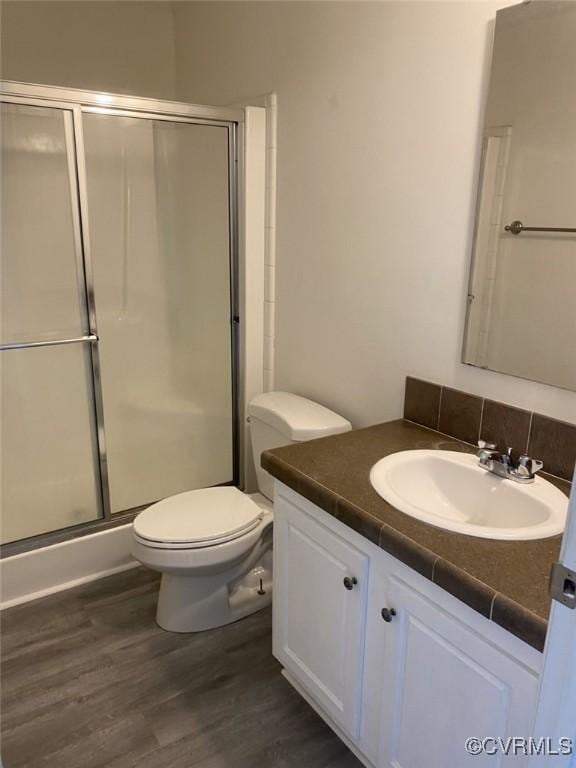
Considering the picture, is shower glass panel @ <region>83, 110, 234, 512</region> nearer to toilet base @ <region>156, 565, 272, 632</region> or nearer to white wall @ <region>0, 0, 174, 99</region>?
white wall @ <region>0, 0, 174, 99</region>

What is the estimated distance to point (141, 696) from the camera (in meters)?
1.83

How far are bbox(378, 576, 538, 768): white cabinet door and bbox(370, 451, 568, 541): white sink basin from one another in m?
0.20

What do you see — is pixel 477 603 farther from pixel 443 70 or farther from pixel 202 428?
pixel 202 428

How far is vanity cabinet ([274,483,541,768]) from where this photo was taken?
109 cm

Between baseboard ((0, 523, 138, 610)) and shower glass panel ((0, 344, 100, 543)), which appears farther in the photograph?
shower glass panel ((0, 344, 100, 543))

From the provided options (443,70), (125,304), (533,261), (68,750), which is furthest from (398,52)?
(68,750)

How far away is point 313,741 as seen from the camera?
1.68 metres

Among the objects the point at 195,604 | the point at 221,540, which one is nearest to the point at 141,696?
the point at 195,604

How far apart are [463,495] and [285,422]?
2.33 ft

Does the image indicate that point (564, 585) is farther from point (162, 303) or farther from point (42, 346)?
point (162, 303)

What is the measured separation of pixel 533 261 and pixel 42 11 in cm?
251

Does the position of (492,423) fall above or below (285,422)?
Result: above

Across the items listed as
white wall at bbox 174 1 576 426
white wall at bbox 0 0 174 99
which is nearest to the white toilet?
white wall at bbox 174 1 576 426

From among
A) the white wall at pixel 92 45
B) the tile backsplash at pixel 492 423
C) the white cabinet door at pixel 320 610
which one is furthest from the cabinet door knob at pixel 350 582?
the white wall at pixel 92 45
